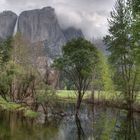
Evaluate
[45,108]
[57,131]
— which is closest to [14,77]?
[45,108]

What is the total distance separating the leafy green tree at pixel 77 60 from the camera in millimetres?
52156

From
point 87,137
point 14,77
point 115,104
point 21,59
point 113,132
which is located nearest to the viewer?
point 87,137

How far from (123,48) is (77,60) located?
419 inches

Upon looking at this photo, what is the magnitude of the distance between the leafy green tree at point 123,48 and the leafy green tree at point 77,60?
567cm

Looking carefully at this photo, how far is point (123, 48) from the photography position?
58281 millimetres

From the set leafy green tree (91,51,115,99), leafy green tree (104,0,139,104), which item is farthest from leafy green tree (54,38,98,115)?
leafy green tree (91,51,115,99)

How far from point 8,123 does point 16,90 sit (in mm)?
32618

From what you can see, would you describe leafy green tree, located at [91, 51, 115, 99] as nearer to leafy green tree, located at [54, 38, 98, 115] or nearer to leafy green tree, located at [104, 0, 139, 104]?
leafy green tree, located at [104, 0, 139, 104]

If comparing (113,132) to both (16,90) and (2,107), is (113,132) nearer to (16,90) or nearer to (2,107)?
(2,107)

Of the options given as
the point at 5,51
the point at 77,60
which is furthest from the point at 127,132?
the point at 5,51

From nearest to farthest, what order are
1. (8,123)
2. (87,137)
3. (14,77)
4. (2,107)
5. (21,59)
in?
(87,137) → (8,123) → (2,107) → (14,77) → (21,59)

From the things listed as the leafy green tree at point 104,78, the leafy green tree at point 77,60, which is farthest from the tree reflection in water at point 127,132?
the leafy green tree at point 104,78

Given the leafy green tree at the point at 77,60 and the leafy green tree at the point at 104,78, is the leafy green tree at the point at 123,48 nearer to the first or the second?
the leafy green tree at the point at 77,60

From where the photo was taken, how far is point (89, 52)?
5275 centimetres
